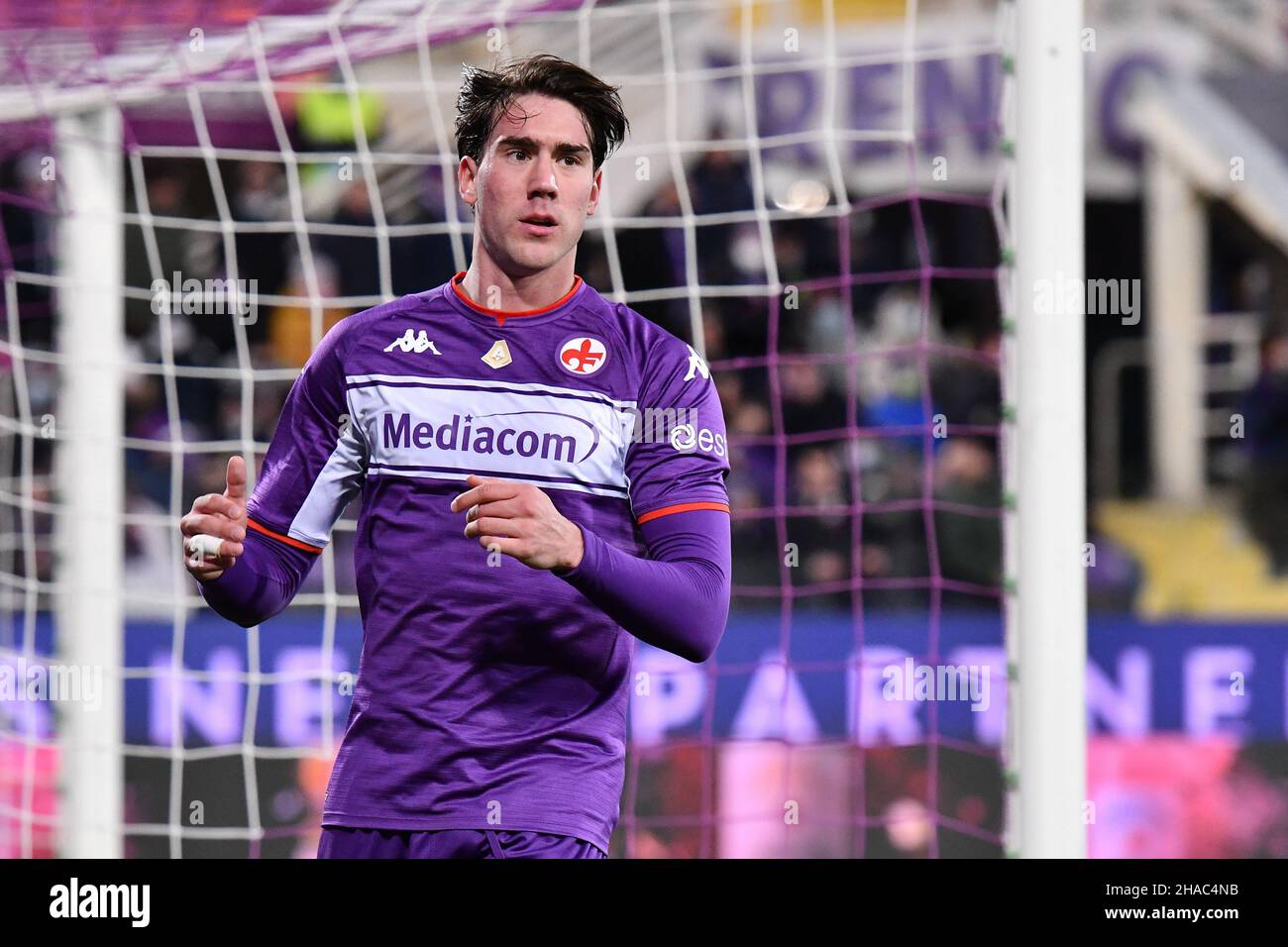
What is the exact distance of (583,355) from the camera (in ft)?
8.02

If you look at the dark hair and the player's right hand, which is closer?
the player's right hand

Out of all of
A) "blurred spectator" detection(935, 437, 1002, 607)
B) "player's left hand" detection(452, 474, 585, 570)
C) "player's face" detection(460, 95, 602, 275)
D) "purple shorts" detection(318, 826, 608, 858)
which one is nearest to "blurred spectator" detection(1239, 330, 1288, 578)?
"blurred spectator" detection(935, 437, 1002, 607)

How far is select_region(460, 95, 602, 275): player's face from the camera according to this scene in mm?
2391

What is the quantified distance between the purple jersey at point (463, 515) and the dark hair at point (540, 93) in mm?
240

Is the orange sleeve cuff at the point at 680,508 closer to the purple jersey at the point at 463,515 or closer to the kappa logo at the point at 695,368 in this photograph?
the purple jersey at the point at 463,515

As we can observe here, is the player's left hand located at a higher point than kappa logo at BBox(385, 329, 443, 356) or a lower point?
lower

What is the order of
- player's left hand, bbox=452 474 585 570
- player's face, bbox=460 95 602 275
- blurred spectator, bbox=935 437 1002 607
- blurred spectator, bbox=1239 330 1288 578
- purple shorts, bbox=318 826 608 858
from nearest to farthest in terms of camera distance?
player's left hand, bbox=452 474 585 570 < purple shorts, bbox=318 826 608 858 < player's face, bbox=460 95 602 275 < blurred spectator, bbox=935 437 1002 607 < blurred spectator, bbox=1239 330 1288 578

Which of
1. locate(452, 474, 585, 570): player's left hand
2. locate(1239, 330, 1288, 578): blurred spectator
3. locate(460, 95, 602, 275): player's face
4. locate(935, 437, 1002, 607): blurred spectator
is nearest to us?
locate(452, 474, 585, 570): player's left hand

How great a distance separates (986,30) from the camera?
31.8ft

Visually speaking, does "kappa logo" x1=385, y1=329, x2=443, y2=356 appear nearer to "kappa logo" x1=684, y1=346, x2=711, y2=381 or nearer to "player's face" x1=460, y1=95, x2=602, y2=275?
"player's face" x1=460, y1=95, x2=602, y2=275

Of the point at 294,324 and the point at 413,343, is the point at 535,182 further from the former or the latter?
the point at 294,324

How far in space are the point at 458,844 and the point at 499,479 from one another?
49 centimetres

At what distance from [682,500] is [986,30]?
26.2 feet

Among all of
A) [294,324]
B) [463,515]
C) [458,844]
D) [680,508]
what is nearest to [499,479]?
[463,515]
